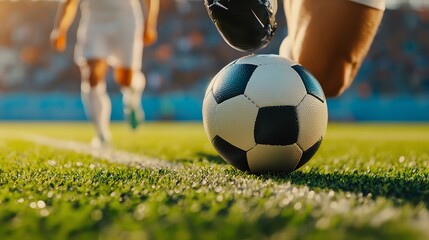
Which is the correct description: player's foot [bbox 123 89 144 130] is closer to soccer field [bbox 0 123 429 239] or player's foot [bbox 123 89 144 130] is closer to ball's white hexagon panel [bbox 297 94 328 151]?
soccer field [bbox 0 123 429 239]

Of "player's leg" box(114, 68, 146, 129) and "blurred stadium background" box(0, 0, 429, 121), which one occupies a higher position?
"player's leg" box(114, 68, 146, 129)

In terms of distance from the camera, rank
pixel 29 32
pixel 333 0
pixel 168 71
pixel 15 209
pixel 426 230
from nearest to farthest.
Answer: pixel 426 230, pixel 15 209, pixel 333 0, pixel 168 71, pixel 29 32

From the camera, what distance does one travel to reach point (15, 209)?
4.71 feet

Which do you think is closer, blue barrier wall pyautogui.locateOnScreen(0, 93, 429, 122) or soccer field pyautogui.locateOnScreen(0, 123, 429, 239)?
soccer field pyautogui.locateOnScreen(0, 123, 429, 239)

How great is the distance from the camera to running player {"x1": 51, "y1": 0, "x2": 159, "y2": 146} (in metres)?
4.75

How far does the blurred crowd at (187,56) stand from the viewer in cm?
2277

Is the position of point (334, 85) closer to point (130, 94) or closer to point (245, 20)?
point (245, 20)

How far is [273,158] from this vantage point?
7.27 feet

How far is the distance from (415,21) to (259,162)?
25451mm

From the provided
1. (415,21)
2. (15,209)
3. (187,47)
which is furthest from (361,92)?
(15,209)

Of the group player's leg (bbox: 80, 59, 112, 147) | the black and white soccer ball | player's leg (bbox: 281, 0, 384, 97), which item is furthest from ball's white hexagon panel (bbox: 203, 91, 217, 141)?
player's leg (bbox: 80, 59, 112, 147)

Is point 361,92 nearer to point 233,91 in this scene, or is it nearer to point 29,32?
point 29,32

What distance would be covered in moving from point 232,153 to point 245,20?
711 mm

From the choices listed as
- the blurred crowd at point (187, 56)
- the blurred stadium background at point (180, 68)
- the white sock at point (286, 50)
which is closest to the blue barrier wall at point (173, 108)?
the blurred stadium background at point (180, 68)
